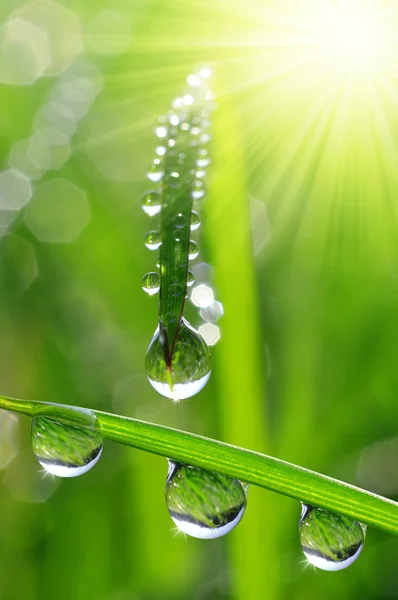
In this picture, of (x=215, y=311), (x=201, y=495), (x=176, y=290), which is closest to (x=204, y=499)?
(x=201, y=495)

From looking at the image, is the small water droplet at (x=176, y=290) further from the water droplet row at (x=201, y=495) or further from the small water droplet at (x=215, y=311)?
the small water droplet at (x=215, y=311)

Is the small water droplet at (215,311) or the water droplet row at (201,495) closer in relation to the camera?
the water droplet row at (201,495)

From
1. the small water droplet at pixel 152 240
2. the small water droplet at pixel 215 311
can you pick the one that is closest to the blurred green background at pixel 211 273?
the small water droplet at pixel 215 311

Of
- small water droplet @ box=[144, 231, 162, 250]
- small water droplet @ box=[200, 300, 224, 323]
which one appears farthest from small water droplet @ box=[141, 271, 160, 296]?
small water droplet @ box=[200, 300, 224, 323]

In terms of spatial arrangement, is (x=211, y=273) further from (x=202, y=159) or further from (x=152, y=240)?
(x=202, y=159)

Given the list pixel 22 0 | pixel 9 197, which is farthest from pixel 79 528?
pixel 22 0

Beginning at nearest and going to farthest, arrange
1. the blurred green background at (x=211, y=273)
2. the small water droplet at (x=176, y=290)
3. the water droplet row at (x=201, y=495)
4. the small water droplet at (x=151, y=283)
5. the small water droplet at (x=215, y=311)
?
the small water droplet at (x=176, y=290), the water droplet row at (x=201, y=495), the small water droplet at (x=151, y=283), the small water droplet at (x=215, y=311), the blurred green background at (x=211, y=273)

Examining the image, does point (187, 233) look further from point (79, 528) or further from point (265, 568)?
point (79, 528)
